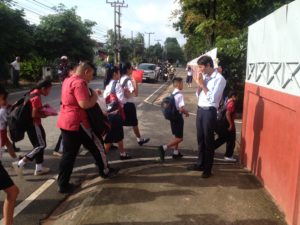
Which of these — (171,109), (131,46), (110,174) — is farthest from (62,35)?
(131,46)

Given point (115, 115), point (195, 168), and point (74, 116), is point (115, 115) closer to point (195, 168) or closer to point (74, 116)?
point (195, 168)

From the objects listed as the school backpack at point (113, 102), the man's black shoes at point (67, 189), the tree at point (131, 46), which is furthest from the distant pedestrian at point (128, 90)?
the tree at point (131, 46)

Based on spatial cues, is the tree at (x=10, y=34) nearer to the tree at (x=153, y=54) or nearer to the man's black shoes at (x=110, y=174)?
the man's black shoes at (x=110, y=174)

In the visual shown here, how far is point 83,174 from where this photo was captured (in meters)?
6.67

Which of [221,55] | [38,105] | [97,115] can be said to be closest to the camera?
[97,115]

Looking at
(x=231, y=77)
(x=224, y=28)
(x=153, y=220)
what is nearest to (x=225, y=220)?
(x=153, y=220)

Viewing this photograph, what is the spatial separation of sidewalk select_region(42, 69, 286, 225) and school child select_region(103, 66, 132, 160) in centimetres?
57

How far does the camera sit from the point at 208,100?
583 centimetres

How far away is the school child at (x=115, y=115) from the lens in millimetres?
7344

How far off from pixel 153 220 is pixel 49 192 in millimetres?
1925

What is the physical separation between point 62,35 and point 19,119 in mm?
34357

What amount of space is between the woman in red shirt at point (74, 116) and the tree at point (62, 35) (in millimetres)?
33061

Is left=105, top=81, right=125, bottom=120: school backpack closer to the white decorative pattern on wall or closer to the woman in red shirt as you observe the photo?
the woman in red shirt

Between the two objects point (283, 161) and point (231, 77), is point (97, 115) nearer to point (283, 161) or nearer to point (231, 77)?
point (283, 161)
